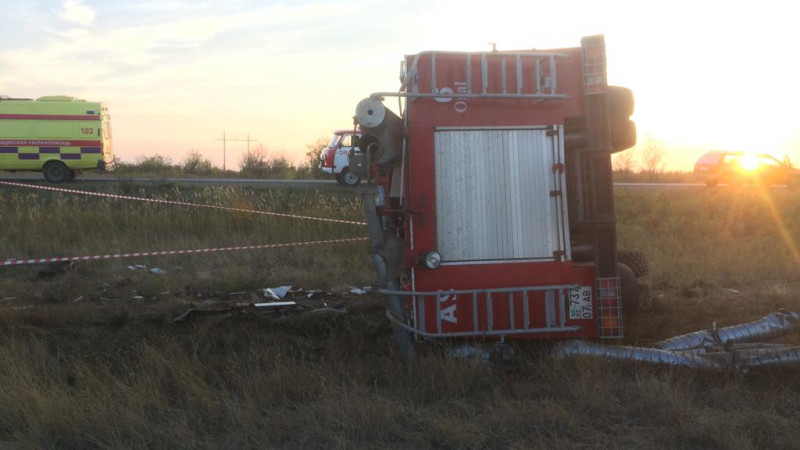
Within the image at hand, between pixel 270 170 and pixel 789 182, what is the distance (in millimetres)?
19765

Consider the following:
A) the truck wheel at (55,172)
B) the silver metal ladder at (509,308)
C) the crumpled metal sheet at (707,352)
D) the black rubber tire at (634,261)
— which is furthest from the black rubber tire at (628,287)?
the truck wheel at (55,172)

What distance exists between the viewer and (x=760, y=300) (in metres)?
8.38

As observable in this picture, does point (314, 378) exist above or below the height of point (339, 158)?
below

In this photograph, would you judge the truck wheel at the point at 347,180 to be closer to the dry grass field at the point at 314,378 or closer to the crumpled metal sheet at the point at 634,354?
the dry grass field at the point at 314,378

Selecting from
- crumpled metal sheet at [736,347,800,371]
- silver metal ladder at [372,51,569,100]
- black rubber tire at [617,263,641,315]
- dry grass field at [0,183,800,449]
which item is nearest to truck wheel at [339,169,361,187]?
dry grass field at [0,183,800,449]

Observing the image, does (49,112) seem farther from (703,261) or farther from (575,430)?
(575,430)

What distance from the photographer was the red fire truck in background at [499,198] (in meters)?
5.45

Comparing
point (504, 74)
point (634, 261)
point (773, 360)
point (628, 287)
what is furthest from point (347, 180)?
point (773, 360)

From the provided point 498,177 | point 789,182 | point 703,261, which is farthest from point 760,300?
point 789,182

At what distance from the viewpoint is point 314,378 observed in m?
5.30

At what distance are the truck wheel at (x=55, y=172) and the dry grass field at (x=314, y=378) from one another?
40.6 feet

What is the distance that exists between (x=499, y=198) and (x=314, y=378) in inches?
75.8

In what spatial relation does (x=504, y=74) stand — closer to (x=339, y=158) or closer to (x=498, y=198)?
(x=498, y=198)

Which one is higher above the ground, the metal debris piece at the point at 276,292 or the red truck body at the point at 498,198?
the red truck body at the point at 498,198
